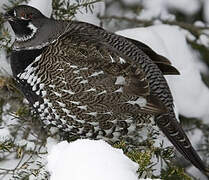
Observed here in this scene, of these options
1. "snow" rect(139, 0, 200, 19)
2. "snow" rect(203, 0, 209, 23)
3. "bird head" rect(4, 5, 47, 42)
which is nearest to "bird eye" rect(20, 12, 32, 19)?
"bird head" rect(4, 5, 47, 42)

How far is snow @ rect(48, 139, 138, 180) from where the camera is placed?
239 cm

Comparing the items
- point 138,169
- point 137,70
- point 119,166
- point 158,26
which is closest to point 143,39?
point 158,26

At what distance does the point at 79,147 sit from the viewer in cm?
254

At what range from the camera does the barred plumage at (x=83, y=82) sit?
354 cm

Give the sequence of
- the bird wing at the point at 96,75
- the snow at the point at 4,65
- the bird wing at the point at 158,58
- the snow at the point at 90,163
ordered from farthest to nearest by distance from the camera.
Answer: the bird wing at the point at 158,58 < the snow at the point at 4,65 < the bird wing at the point at 96,75 < the snow at the point at 90,163

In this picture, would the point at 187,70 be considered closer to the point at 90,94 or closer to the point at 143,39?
the point at 143,39

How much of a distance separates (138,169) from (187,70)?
2023mm

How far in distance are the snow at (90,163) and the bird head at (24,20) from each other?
133 centimetres

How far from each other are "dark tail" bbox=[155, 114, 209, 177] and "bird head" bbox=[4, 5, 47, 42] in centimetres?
104

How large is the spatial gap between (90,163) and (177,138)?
1.47 m

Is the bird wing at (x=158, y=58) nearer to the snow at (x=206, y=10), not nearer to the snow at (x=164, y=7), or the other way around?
the snow at (x=164, y=7)

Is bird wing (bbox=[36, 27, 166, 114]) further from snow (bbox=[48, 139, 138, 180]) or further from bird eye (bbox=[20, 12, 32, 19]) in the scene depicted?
snow (bbox=[48, 139, 138, 180])

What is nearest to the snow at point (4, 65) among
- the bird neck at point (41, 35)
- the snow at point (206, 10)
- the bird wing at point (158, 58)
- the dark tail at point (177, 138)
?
the bird neck at point (41, 35)

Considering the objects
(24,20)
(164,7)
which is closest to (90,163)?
(24,20)
